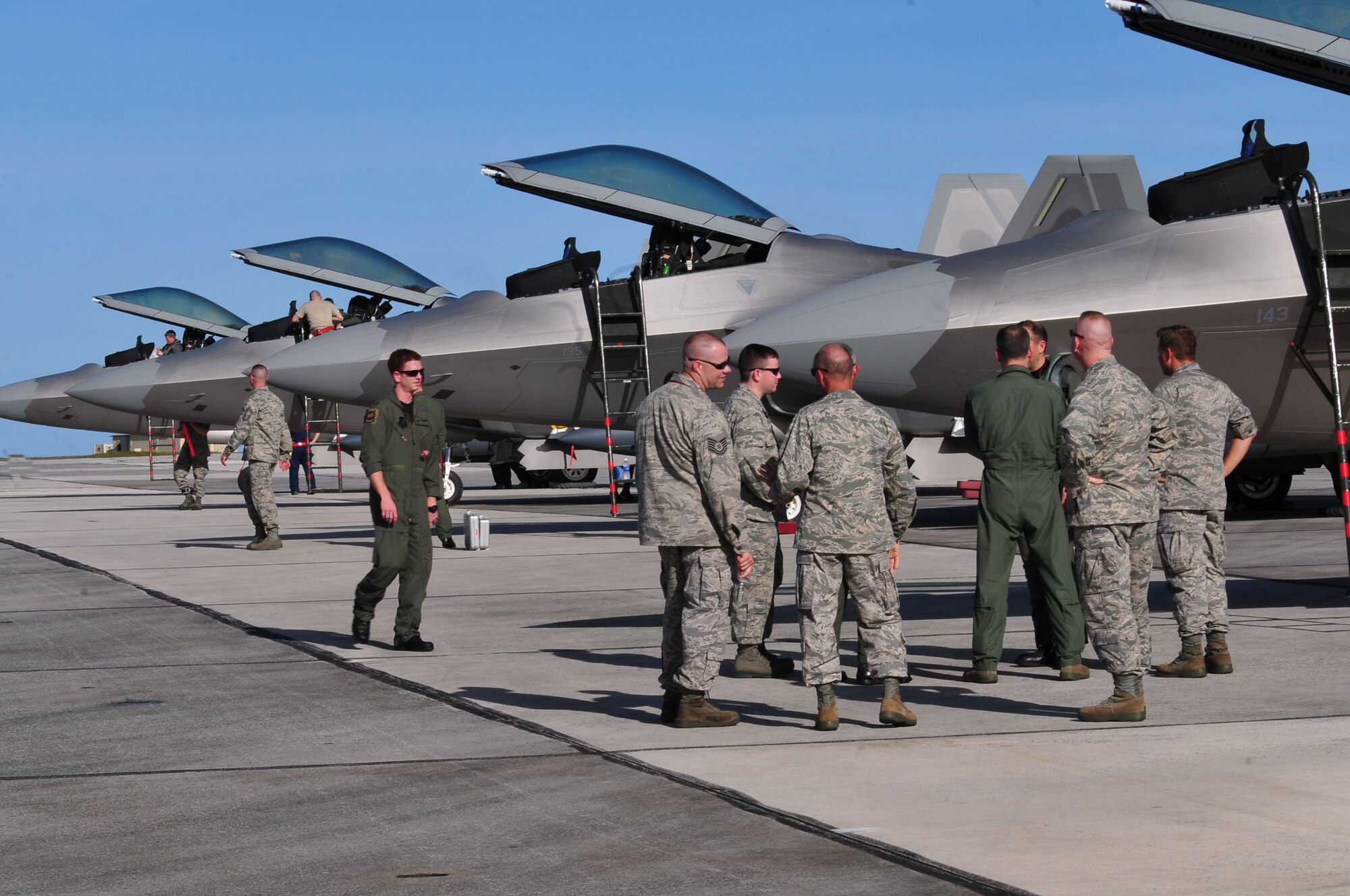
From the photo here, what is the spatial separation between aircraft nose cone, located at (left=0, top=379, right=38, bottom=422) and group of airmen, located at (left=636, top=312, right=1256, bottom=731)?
92.3 feet

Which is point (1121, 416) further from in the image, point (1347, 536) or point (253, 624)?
point (253, 624)

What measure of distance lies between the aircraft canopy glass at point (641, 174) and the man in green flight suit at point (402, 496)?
6.68 meters

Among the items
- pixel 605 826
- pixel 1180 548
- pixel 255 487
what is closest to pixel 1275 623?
pixel 1180 548

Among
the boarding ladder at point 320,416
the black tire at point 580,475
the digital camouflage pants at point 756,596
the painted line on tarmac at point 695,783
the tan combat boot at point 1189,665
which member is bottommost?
the painted line on tarmac at point 695,783

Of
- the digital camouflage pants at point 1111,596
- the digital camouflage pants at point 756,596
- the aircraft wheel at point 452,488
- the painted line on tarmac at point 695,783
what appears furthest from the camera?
the aircraft wheel at point 452,488

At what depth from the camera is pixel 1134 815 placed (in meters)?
4.82

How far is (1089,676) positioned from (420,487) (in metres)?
4.16

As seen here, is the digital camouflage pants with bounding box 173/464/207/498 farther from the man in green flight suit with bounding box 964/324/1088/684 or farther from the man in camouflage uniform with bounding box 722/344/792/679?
the man in green flight suit with bounding box 964/324/1088/684

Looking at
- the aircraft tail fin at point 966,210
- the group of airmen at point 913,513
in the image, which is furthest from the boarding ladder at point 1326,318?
the aircraft tail fin at point 966,210

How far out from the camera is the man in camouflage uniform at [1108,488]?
258 inches

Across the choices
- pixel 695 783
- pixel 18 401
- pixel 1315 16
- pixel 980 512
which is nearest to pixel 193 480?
pixel 18 401

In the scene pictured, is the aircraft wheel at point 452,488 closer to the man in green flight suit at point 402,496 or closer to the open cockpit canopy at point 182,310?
the open cockpit canopy at point 182,310

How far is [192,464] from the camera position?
26047mm

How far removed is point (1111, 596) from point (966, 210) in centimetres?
1811
